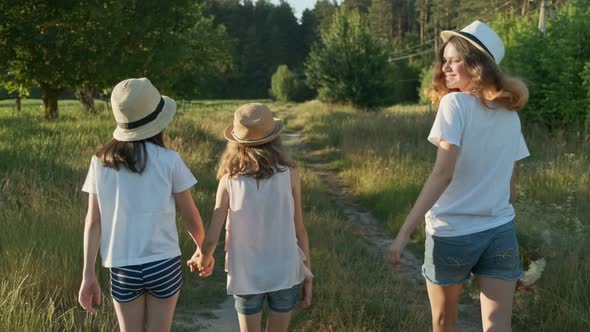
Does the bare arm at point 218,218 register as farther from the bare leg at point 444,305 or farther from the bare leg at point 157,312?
the bare leg at point 444,305

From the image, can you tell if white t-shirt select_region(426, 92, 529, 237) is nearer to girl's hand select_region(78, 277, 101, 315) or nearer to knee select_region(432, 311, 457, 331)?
knee select_region(432, 311, 457, 331)

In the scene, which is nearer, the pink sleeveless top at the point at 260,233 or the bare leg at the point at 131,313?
the bare leg at the point at 131,313

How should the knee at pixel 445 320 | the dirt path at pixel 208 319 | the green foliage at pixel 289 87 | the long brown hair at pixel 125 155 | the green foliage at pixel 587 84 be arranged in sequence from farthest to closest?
the green foliage at pixel 289 87 → the green foliage at pixel 587 84 → the dirt path at pixel 208 319 → the knee at pixel 445 320 → the long brown hair at pixel 125 155

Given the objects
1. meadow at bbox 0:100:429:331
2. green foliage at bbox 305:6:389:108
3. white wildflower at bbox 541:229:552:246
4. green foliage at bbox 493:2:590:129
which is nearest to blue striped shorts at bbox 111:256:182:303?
meadow at bbox 0:100:429:331

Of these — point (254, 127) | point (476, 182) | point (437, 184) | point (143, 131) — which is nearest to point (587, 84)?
point (476, 182)

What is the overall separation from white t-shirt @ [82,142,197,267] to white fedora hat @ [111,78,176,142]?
0.38 ft

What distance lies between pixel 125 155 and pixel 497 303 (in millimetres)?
1845

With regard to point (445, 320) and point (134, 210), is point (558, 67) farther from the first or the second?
point (134, 210)

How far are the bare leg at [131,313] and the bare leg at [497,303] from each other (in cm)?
161

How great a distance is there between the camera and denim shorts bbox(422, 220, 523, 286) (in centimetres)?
251

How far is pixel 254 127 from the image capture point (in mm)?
2766

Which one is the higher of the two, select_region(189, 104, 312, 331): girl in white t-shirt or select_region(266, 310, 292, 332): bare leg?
select_region(189, 104, 312, 331): girl in white t-shirt

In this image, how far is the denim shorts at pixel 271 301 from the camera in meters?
2.79

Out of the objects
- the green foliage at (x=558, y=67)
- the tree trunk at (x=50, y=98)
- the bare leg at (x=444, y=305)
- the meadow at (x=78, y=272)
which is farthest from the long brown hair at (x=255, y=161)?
the tree trunk at (x=50, y=98)
